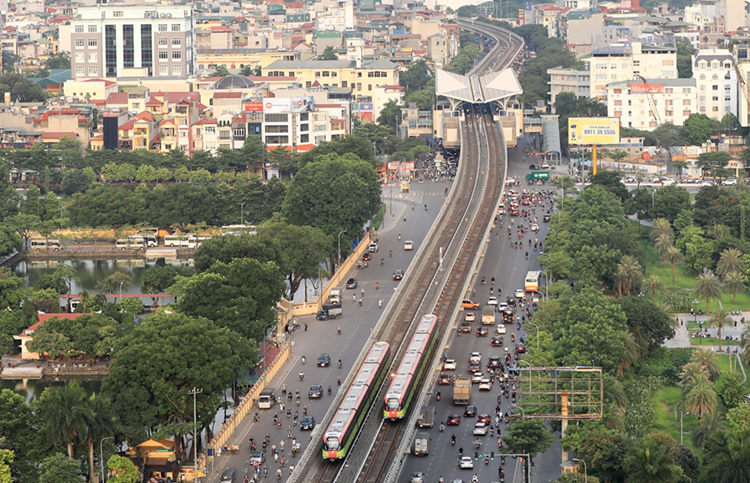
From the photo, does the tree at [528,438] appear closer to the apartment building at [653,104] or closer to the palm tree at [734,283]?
the palm tree at [734,283]

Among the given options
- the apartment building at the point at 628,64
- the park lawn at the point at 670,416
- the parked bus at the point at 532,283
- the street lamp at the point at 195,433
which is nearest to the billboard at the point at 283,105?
the apartment building at the point at 628,64

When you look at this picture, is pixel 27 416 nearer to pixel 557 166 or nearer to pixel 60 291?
pixel 60 291

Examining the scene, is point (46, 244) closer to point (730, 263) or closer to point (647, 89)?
point (730, 263)

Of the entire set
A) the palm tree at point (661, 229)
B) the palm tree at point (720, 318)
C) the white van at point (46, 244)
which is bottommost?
the palm tree at point (720, 318)

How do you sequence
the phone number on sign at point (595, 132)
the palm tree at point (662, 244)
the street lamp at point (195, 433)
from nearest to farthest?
the street lamp at point (195, 433)
the palm tree at point (662, 244)
the phone number on sign at point (595, 132)

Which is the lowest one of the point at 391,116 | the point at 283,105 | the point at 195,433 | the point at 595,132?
the point at 195,433

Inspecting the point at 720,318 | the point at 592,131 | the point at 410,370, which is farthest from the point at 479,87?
the point at 410,370
